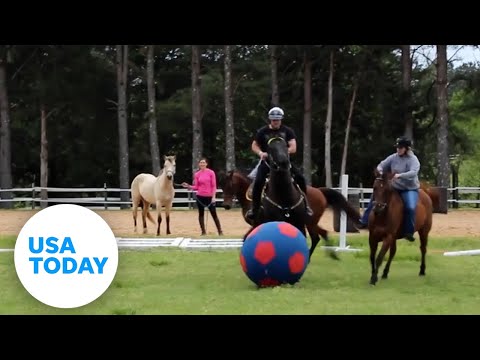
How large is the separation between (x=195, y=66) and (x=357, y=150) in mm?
12399

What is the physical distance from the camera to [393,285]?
13062mm

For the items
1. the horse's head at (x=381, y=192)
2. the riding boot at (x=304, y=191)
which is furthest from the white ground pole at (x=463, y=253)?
the riding boot at (x=304, y=191)

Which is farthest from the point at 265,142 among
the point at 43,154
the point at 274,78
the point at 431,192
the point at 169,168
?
the point at 43,154

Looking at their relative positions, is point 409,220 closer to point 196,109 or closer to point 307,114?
point 196,109

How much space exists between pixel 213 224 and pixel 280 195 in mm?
15905

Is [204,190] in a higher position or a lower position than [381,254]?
higher

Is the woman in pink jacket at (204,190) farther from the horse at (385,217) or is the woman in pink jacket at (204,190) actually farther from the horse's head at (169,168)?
the horse at (385,217)

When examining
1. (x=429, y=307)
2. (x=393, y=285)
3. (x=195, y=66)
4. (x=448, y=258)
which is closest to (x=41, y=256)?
(x=429, y=307)

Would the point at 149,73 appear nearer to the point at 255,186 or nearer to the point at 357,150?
the point at 357,150

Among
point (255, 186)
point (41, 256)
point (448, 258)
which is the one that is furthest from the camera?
point (448, 258)

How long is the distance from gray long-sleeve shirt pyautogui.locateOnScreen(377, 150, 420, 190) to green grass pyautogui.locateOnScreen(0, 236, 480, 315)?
147 cm

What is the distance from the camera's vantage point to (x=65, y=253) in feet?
26.2

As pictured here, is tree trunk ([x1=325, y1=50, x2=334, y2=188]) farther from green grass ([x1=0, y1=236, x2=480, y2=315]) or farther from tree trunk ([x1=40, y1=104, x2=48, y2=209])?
green grass ([x1=0, y1=236, x2=480, y2=315])

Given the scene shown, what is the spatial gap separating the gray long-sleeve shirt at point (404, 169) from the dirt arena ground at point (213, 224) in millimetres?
6693
